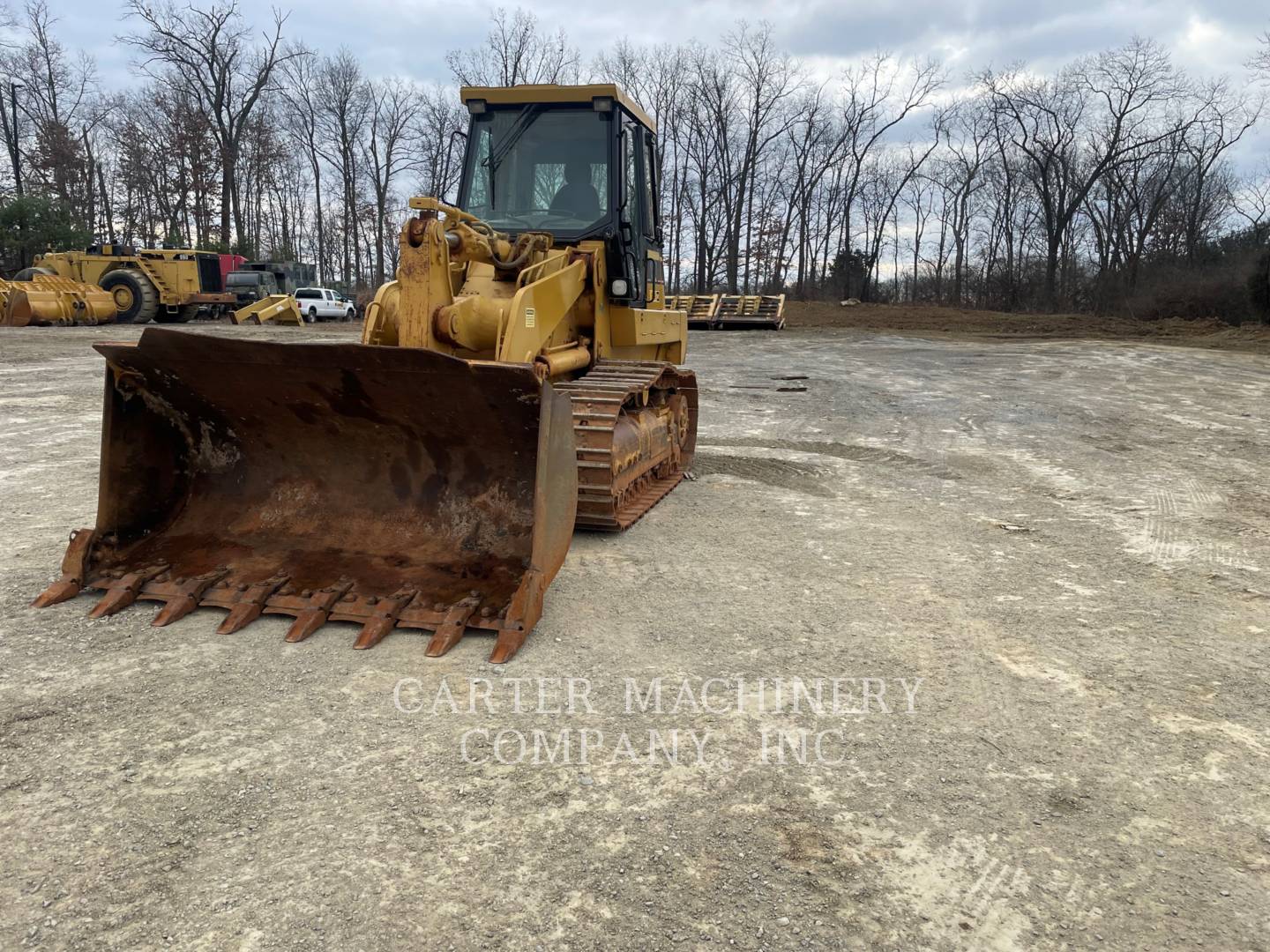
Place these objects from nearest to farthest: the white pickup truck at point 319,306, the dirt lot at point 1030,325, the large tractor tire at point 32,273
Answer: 1. the dirt lot at point 1030,325
2. the large tractor tire at point 32,273
3. the white pickup truck at point 319,306

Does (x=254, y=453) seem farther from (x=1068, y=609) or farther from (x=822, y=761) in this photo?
(x=1068, y=609)

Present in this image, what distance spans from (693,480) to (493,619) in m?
3.31

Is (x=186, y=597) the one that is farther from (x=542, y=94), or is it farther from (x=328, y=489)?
(x=542, y=94)

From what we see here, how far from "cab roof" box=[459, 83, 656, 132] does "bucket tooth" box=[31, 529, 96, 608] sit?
3.84 metres

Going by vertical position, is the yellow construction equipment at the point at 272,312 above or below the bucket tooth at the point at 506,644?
above

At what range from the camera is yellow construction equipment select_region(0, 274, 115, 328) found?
2259 cm

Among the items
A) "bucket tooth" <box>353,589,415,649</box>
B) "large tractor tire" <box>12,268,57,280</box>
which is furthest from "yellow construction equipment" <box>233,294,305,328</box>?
"bucket tooth" <box>353,589,415,649</box>

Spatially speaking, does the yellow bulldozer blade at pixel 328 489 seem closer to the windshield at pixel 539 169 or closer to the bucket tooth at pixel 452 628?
the bucket tooth at pixel 452 628

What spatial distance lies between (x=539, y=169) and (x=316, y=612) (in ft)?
12.7

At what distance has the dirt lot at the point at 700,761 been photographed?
79.0 inches

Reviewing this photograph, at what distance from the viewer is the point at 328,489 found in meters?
4.21

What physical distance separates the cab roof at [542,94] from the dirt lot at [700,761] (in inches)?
126

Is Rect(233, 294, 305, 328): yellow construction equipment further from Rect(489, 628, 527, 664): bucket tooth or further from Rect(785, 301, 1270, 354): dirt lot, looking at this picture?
Rect(489, 628, 527, 664): bucket tooth

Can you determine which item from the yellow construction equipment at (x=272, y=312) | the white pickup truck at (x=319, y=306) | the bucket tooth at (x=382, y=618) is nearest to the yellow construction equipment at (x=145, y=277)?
the yellow construction equipment at (x=272, y=312)
